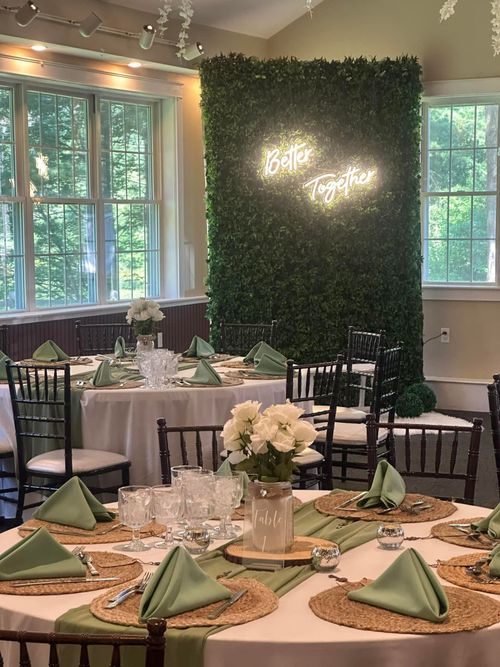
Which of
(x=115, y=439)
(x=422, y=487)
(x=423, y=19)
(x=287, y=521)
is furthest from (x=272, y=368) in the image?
(x=423, y=19)

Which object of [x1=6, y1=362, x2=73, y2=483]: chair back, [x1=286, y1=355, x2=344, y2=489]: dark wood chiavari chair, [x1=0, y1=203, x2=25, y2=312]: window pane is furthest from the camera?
[x1=0, y1=203, x2=25, y2=312]: window pane

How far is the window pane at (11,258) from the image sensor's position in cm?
819

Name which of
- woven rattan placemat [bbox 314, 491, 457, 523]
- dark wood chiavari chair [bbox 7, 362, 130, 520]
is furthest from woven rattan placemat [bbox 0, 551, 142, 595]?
dark wood chiavari chair [bbox 7, 362, 130, 520]

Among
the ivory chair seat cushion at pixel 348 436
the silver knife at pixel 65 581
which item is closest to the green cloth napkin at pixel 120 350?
the ivory chair seat cushion at pixel 348 436

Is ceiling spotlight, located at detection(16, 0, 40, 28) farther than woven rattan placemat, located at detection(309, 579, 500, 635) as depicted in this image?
Yes

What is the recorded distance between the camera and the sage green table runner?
6.80ft

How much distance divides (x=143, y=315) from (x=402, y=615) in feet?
13.6

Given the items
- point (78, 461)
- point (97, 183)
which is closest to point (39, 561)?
point (78, 461)

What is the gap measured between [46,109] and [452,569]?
22.4 ft

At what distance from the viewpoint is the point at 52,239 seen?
28.5ft

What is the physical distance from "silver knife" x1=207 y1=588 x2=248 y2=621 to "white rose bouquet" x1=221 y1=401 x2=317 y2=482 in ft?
1.09

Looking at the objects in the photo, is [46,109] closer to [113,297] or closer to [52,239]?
[52,239]

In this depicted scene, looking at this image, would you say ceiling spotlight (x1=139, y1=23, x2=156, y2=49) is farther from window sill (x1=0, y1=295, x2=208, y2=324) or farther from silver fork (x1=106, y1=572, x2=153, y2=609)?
silver fork (x1=106, y1=572, x2=153, y2=609)

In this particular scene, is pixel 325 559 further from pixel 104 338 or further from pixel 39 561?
pixel 104 338
